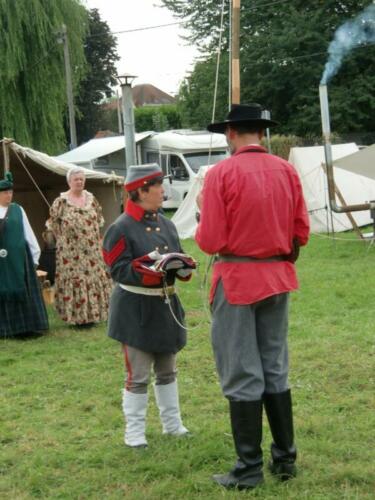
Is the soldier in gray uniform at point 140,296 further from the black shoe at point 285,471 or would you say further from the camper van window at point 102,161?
the camper van window at point 102,161

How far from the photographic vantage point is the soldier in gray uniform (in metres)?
4.04

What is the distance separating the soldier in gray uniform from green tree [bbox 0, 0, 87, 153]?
18154 mm

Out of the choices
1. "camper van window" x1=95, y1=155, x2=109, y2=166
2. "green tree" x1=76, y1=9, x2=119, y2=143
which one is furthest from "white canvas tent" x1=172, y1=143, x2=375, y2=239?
"green tree" x1=76, y1=9, x2=119, y2=143

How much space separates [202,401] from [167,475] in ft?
4.11

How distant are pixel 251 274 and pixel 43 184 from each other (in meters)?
8.43

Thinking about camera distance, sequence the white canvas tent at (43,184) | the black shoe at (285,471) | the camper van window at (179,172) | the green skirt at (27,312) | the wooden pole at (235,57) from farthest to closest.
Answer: the camper van window at (179,172)
the white canvas tent at (43,184)
the wooden pole at (235,57)
the green skirt at (27,312)
the black shoe at (285,471)

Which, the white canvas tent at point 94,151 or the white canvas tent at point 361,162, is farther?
the white canvas tent at point 94,151

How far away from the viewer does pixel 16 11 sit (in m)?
21.2

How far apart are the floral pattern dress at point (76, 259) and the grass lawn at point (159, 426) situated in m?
0.28

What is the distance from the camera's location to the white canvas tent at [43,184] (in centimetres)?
945

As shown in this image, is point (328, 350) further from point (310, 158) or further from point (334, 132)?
point (334, 132)

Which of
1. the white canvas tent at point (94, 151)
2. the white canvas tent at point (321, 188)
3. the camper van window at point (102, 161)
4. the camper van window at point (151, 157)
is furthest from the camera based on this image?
the camper van window at point (102, 161)

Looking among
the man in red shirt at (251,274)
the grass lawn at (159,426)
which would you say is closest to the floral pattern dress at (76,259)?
the grass lawn at (159,426)

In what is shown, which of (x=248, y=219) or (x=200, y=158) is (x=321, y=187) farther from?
(x=248, y=219)
